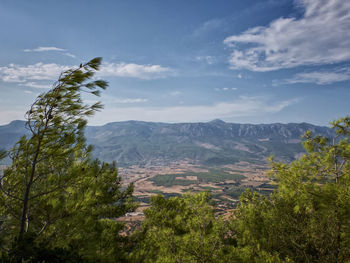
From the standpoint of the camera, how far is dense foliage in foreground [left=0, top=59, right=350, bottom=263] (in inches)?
169

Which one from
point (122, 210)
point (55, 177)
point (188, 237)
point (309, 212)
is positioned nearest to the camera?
point (55, 177)

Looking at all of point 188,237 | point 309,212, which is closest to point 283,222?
point 309,212

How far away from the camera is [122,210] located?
11.8 metres

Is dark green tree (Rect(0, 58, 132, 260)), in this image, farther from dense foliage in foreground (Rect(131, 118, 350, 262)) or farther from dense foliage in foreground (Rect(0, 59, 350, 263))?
dense foliage in foreground (Rect(131, 118, 350, 262))

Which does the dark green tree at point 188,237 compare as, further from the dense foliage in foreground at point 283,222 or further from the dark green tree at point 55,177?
the dark green tree at point 55,177

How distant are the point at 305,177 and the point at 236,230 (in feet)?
14.2

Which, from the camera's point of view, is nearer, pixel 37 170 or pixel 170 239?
pixel 37 170

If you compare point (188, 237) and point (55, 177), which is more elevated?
point (55, 177)

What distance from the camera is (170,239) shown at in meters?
7.77

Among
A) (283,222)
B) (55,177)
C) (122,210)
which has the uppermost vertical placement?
(55,177)

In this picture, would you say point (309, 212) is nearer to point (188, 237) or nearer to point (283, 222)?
point (283, 222)

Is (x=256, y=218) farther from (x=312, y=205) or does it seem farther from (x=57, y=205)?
(x=57, y=205)

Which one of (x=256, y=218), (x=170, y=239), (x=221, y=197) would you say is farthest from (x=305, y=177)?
(x=221, y=197)

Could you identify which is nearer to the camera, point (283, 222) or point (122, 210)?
point (283, 222)
